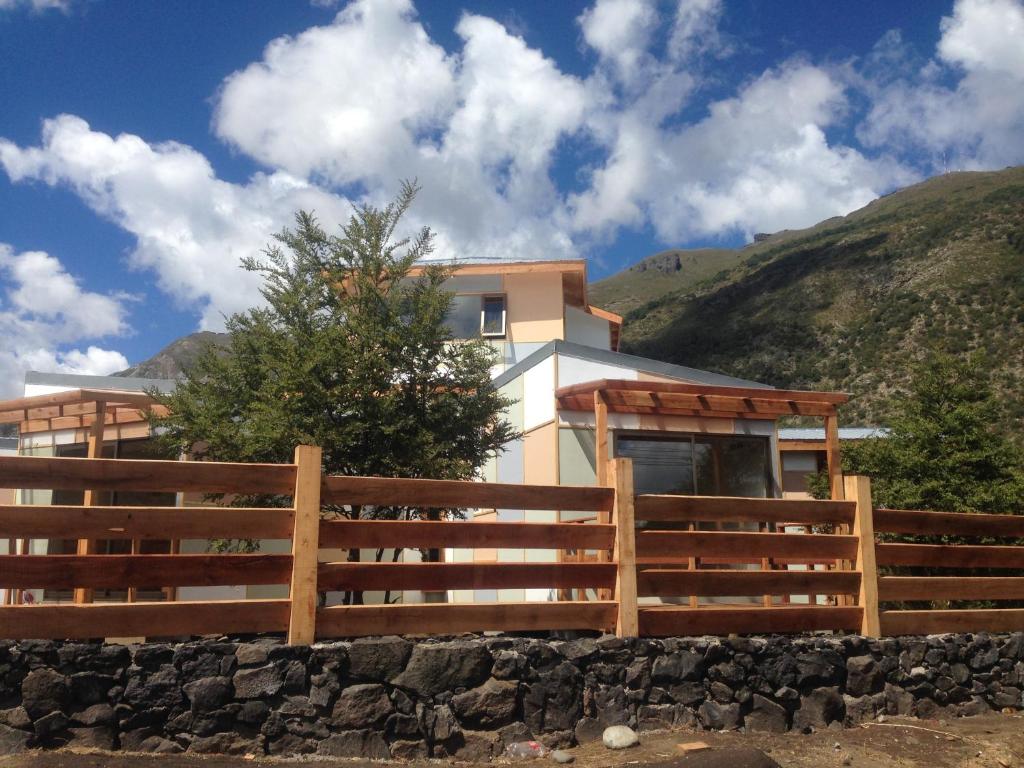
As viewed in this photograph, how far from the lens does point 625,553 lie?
5660mm

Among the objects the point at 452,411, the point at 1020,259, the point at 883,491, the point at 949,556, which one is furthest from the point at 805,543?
the point at 1020,259

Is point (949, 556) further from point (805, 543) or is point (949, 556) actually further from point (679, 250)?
point (679, 250)

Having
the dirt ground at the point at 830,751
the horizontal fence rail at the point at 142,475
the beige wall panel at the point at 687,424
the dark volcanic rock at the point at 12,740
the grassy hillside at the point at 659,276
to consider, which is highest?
the grassy hillside at the point at 659,276

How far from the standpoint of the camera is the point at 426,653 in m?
4.97

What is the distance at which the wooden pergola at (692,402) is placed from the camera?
10.2m

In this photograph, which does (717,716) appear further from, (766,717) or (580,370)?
(580,370)

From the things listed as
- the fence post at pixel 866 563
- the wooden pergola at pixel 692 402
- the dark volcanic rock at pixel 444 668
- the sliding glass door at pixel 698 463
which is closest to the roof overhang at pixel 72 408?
the wooden pergola at pixel 692 402

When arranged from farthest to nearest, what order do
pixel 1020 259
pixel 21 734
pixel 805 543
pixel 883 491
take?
1. pixel 1020 259
2. pixel 883 491
3. pixel 805 543
4. pixel 21 734

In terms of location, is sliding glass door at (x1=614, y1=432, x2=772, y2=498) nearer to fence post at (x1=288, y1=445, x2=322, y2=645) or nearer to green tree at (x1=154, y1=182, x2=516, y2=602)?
green tree at (x1=154, y1=182, x2=516, y2=602)

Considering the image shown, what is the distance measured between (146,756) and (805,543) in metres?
4.58

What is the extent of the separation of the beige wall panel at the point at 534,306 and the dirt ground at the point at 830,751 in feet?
52.9

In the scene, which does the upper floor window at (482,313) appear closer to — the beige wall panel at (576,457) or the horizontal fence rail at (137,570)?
the beige wall panel at (576,457)

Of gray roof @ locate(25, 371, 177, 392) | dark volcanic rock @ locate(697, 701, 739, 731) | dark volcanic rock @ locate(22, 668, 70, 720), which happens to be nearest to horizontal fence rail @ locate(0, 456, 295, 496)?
dark volcanic rock @ locate(22, 668, 70, 720)

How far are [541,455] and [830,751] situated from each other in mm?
6106
